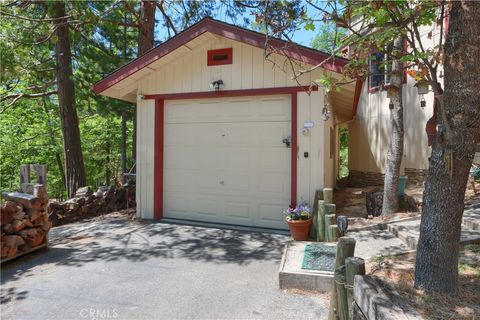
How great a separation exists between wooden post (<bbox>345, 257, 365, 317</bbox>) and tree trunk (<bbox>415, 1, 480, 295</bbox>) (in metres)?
0.45

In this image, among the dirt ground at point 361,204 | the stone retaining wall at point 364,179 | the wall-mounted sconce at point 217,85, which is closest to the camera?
the dirt ground at point 361,204

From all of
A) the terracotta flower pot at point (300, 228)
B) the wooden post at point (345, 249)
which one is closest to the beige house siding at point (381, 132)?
the terracotta flower pot at point (300, 228)

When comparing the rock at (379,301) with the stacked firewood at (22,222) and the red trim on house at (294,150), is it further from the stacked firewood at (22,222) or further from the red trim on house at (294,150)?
the stacked firewood at (22,222)

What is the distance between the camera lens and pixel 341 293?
2652mm

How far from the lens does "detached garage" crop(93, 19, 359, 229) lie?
Answer: 580 centimetres

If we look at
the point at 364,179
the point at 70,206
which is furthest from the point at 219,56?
the point at 364,179

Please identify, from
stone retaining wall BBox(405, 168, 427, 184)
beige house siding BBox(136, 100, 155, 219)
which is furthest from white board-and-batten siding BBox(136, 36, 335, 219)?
stone retaining wall BBox(405, 168, 427, 184)

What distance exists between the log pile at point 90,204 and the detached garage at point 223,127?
1760 millimetres

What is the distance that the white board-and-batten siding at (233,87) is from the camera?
5.73 meters

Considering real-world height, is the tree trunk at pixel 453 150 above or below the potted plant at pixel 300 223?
above

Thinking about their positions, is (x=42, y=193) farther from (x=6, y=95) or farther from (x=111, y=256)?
(x=6, y=95)

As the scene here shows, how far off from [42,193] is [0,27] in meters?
5.99

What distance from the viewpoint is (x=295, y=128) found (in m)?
5.85

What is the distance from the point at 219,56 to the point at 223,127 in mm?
1364
